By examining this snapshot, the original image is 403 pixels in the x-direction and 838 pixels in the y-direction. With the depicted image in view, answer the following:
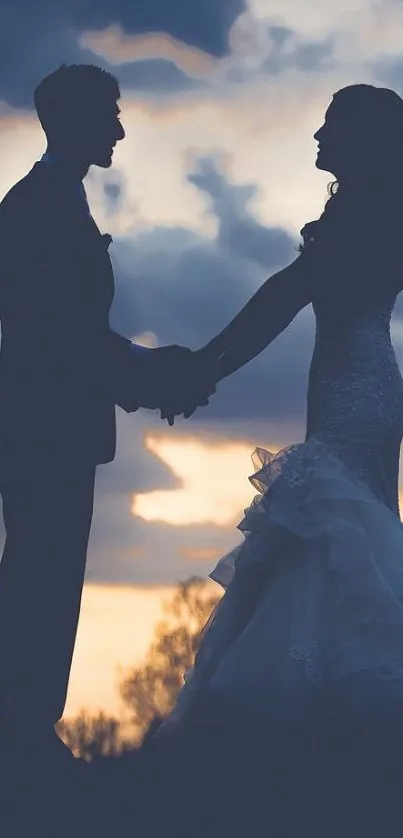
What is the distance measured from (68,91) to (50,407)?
1781mm

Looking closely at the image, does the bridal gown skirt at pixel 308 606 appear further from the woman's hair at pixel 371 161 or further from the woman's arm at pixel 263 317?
the woman's hair at pixel 371 161

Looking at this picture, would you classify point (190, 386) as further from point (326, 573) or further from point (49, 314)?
point (326, 573)

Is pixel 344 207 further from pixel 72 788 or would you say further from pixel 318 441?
pixel 72 788

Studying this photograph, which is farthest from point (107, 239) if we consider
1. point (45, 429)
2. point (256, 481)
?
point (256, 481)

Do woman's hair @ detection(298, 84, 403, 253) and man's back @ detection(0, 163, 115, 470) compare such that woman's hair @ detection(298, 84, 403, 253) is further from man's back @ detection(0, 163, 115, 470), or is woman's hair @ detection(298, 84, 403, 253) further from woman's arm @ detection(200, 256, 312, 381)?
man's back @ detection(0, 163, 115, 470)

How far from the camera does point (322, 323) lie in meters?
8.15

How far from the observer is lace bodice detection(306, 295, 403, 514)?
7969 mm

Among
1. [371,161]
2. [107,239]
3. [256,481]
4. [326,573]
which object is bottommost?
[326,573]

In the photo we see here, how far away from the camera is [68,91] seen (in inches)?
344

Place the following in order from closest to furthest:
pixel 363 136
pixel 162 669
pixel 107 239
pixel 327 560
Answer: pixel 327 560 → pixel 363 136 → pixel 107 239 → pixel 162 669

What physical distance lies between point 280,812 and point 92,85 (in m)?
4.16

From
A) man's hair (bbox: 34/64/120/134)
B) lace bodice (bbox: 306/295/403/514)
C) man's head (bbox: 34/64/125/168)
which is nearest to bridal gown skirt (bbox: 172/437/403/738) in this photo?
lace bodice (bbox: 306/295/403/514)

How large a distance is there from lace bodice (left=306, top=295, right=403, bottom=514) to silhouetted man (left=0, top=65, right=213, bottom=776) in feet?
4.20

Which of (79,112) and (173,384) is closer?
(79,112)
